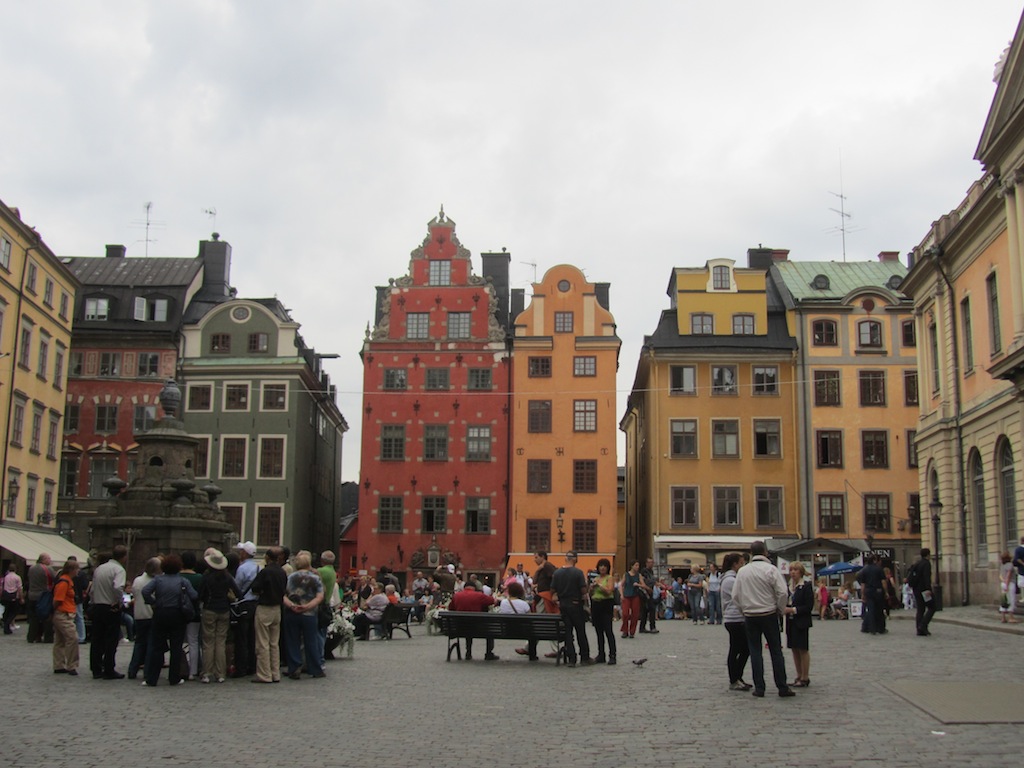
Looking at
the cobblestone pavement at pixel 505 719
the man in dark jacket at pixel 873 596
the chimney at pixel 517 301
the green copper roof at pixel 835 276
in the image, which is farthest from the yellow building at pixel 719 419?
the cobblestone pavement at pixel 505 719

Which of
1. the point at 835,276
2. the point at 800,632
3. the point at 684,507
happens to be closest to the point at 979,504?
the point at 684,507

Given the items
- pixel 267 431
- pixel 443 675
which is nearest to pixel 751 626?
pixel 443 675

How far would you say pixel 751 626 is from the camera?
43.7 ft

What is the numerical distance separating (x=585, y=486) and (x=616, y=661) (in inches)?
1336

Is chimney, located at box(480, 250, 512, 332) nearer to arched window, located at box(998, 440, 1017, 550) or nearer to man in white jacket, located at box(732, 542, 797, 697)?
arched window, located at box(998, 440, 1017, 550)

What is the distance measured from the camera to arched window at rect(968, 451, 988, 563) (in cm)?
3481

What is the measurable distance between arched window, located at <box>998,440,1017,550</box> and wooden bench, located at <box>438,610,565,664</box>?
18474 millimetres

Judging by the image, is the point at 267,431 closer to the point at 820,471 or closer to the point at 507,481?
the point at 507,481

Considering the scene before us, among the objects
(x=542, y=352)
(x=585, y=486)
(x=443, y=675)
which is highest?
(x=542, y=352)

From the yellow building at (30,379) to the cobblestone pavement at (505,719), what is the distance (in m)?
28.7

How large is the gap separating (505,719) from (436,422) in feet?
138

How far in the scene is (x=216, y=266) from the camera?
60281mm

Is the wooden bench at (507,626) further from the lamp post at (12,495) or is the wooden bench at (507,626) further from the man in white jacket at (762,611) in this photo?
the lamp post at (12,495)

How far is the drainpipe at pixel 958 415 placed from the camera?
35.8 meters
